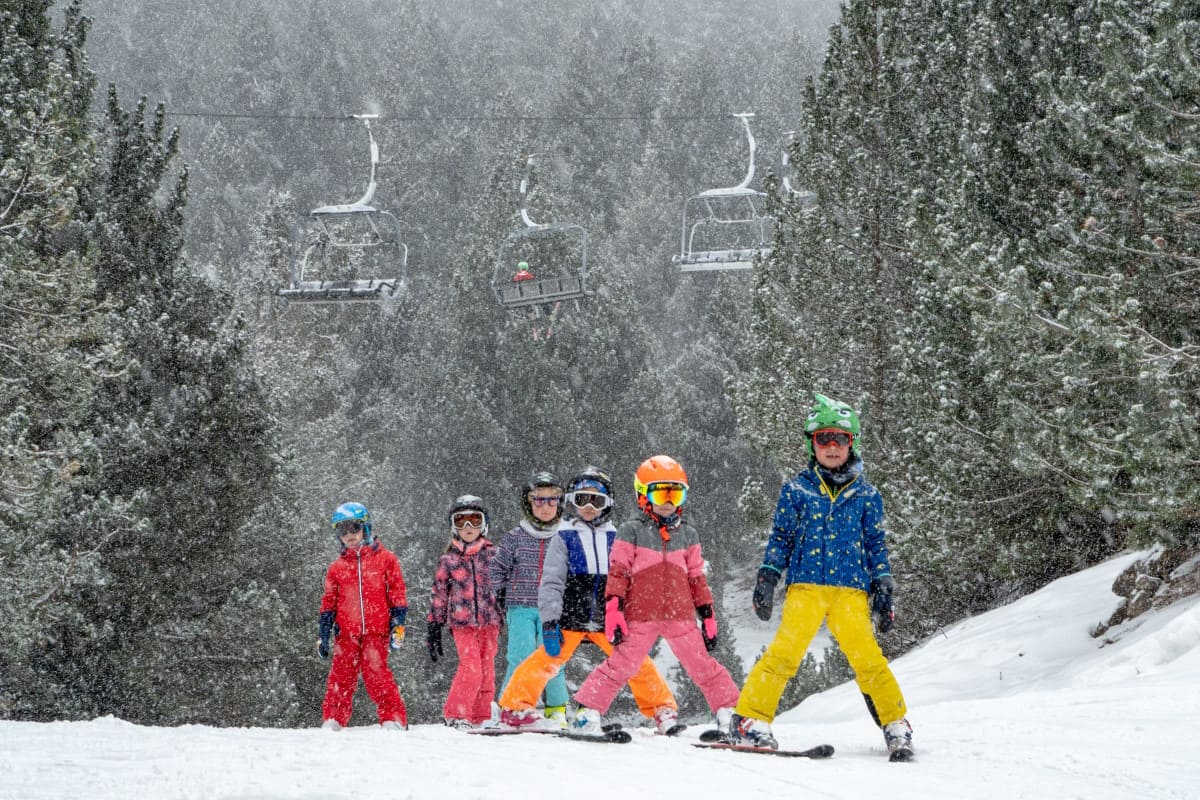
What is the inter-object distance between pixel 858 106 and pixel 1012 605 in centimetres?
759

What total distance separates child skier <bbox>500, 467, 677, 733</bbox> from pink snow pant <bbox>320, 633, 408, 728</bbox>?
1.87m

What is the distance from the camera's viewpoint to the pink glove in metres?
6.84

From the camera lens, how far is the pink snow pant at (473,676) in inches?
347

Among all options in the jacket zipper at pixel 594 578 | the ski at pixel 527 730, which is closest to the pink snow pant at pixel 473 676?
the ski at pixel 527 730

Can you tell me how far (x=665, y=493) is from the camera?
6969 millimetres

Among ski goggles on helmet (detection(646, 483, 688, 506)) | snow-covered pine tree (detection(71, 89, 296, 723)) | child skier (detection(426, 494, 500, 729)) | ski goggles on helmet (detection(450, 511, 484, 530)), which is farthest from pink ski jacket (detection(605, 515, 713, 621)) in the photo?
snow-covered pine tree (detection(71, 89, 296, 723))

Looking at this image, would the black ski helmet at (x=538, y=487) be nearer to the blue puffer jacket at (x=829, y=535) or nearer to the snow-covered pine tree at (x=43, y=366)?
the blue puffer jacket at (x=829, y=535)

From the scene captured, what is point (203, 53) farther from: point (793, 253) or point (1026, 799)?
point (1026, 799)

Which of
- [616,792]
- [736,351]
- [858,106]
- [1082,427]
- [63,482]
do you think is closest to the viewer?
[616,792]

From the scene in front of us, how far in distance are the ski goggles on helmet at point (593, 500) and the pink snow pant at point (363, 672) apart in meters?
2.47

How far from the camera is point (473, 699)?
348 inches

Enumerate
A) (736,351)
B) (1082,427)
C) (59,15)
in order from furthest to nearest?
1. (59,15)
2. (736,351)
3. (1082,427)

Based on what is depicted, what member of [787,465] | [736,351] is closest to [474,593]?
[787,465]

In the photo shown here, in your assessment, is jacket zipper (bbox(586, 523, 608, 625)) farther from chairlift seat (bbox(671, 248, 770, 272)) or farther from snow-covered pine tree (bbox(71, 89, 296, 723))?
chairlift seat (bbox(671, 248, 770, 272))
